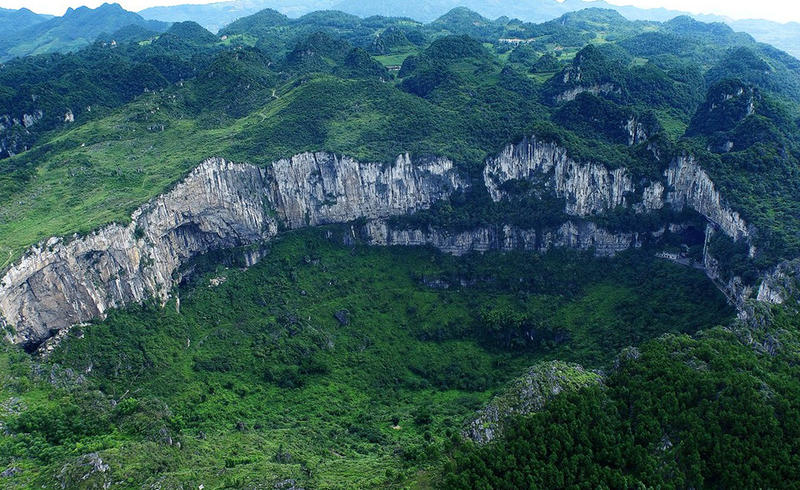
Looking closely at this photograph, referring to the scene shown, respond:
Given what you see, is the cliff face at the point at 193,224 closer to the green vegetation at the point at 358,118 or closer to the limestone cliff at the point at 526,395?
the green vegetation at the point at 358,118

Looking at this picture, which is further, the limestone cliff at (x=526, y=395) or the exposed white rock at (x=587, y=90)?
the exposed white rock at (x=587, y=90)

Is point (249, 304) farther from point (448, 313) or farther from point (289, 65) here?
point (289, 65)

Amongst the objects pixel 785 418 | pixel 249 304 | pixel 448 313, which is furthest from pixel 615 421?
pixel 249 304

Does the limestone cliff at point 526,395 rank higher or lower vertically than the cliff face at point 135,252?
lower

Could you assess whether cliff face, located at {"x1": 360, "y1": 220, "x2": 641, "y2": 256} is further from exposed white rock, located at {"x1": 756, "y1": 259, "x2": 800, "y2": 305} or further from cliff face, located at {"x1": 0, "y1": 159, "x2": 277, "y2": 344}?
exposed white rock, located at {"x1": 756, "y1": 259, "x2": 800, "y2": 305}

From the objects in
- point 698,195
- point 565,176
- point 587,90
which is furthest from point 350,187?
point 587,90

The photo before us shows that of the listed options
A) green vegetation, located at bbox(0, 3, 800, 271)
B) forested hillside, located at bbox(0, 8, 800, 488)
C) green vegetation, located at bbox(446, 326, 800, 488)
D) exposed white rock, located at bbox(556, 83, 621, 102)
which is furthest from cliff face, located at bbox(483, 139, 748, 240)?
green vegetation, located at bbox(446, 326, 800, 488)

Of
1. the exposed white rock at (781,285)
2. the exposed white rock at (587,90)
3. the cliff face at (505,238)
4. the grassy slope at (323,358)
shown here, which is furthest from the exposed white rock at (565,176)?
the exposed white rock at (587,90)
